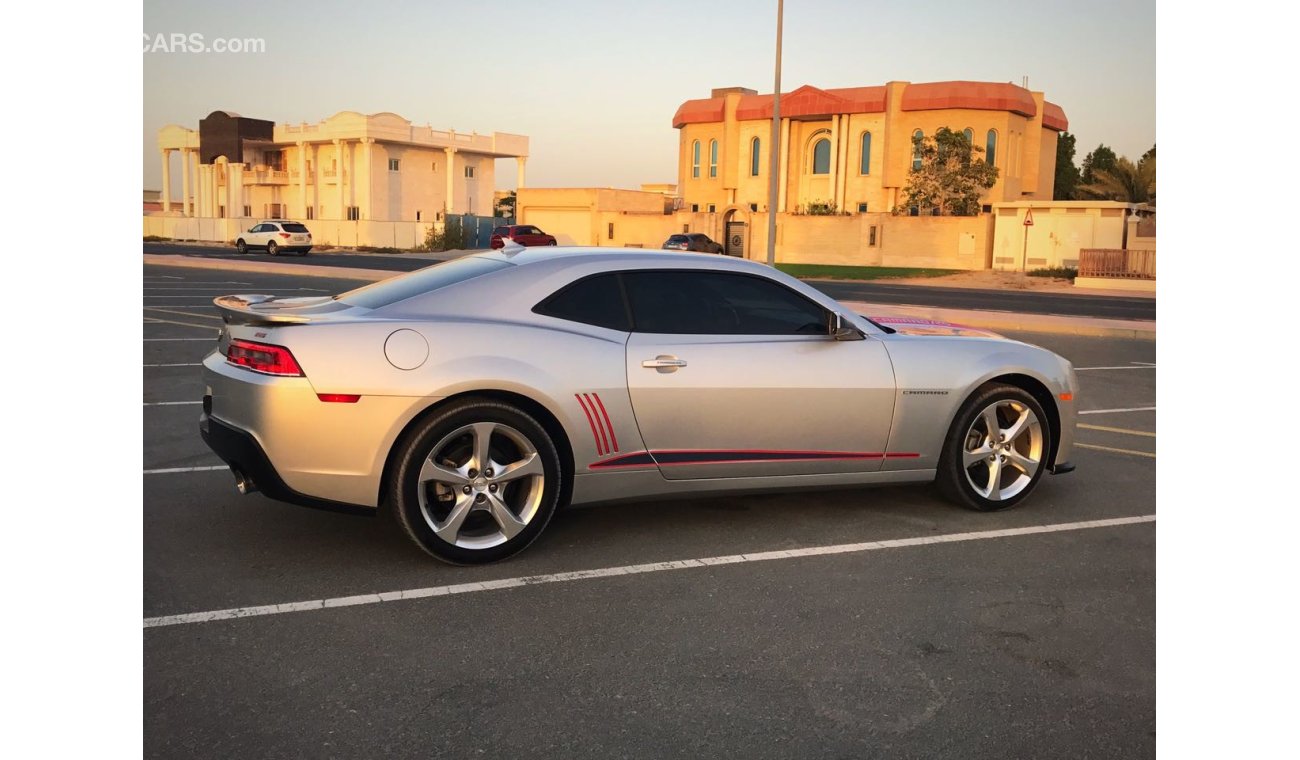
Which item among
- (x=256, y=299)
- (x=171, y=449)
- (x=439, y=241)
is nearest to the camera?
(x=256, y=299)

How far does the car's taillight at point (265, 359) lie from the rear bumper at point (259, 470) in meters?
0.30

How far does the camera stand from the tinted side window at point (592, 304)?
18.0 feet

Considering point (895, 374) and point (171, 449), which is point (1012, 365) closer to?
point (895, 374)

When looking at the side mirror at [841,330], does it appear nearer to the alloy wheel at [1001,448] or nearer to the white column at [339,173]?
the alloy wheel at [1001,448]

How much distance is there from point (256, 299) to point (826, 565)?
3136 millimetres

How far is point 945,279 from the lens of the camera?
4588 cm

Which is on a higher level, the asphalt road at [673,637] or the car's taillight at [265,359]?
the car's taillight at [265,359]

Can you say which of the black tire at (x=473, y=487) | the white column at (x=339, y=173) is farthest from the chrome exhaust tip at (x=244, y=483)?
the white column at (x=339, y=173)

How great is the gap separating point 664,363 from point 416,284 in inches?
51.8

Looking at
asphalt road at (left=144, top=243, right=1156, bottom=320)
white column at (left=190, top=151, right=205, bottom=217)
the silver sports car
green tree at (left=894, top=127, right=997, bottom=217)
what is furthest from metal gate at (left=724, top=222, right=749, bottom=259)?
the silver sports car

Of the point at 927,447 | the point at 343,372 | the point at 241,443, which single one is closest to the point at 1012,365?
the point at 927,447

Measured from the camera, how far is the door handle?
5477 mm

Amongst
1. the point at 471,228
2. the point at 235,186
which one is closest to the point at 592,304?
the point at 471,228
